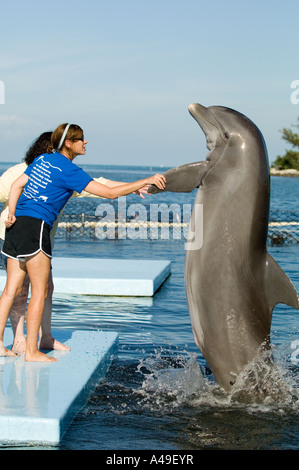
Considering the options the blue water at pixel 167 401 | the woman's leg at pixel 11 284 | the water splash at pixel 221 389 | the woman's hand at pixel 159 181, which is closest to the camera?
the blue water at pixel 167 401

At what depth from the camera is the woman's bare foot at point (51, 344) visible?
579 centimetres

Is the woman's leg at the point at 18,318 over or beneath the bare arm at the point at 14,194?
beneath

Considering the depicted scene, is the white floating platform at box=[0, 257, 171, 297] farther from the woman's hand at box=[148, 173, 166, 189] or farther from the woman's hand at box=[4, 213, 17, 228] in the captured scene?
the woman's hand at box=[148, 173, 166, 189]

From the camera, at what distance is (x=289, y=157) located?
4606 inches

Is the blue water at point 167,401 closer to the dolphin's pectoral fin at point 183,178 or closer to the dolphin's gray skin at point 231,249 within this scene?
the dolphin's gray skin at point 231,249

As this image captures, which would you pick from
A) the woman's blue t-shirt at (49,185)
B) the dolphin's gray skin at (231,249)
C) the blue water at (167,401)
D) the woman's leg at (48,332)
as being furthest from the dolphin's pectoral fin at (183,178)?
the blue water at (167,401)

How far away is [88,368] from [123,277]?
4.72 meters

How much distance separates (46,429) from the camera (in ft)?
13.8

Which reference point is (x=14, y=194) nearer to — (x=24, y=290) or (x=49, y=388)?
(x=24, y=290)

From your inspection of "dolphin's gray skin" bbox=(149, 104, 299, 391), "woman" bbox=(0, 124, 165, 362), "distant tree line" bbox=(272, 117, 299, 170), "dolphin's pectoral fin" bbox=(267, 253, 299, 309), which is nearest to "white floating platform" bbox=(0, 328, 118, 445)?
"woman" bbox=(0, 124, 165, 362)

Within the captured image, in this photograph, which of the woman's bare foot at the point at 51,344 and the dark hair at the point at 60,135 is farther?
the woman's bare foot at the point at 51,344

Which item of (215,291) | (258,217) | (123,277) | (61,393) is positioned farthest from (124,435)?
(123,277)

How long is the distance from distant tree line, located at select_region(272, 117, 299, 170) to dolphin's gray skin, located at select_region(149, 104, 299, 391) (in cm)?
10230
